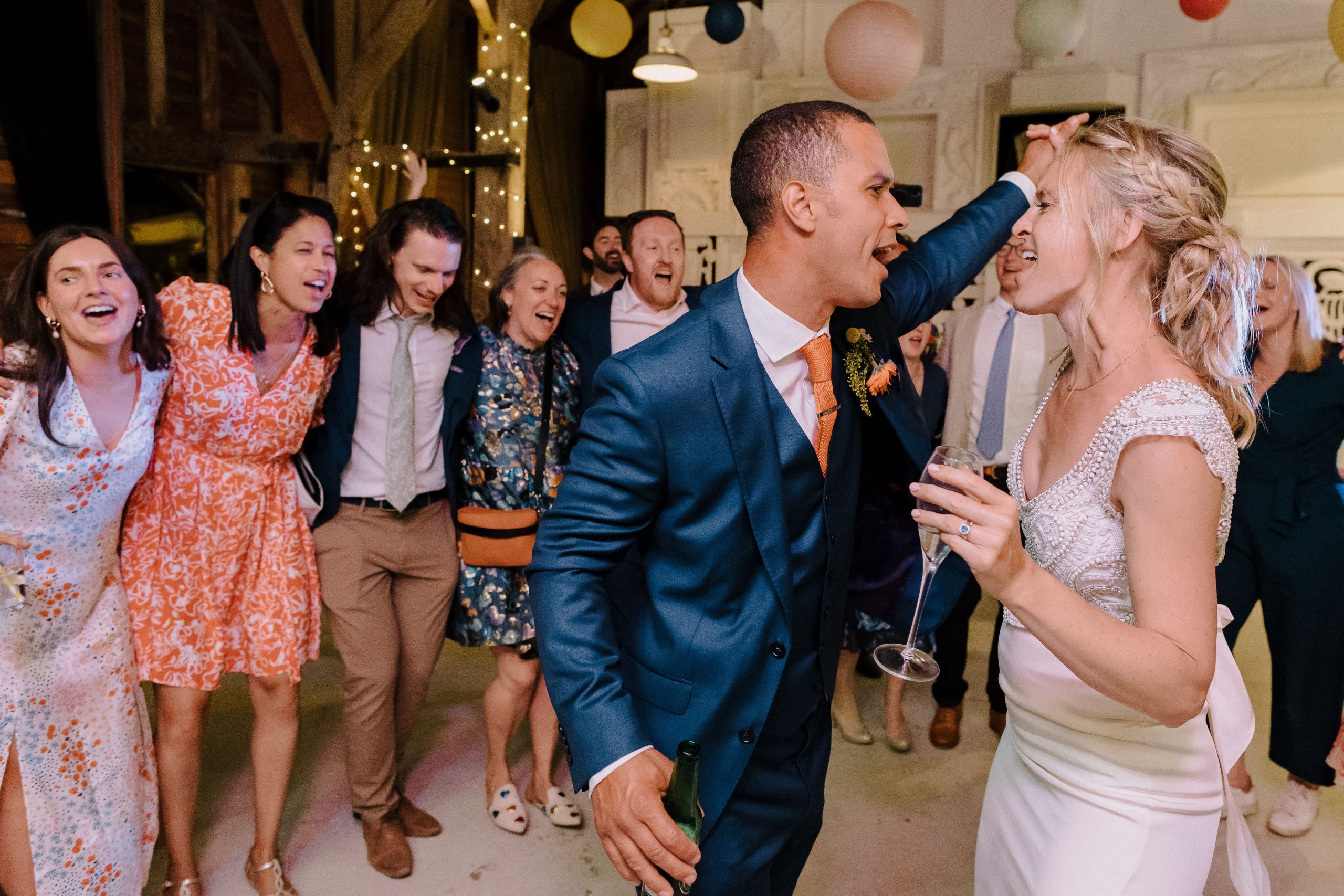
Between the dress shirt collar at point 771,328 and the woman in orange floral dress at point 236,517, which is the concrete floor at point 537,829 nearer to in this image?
the woman in orange floral dress at point 236,517

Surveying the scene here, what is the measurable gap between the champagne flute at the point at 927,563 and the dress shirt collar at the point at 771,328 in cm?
29

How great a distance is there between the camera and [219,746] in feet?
11.5

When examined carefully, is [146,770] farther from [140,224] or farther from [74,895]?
[140,224]

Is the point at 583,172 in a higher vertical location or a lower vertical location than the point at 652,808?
higher

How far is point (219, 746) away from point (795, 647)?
9.10ft

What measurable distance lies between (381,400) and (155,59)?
17.6 ft

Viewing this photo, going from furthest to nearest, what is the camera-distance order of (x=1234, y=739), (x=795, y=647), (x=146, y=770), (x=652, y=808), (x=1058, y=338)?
(x=1058, y=338) → (x=146, y=770) → (x=795, y=647) → (x=1234, y=739) → (x=652, y=808)

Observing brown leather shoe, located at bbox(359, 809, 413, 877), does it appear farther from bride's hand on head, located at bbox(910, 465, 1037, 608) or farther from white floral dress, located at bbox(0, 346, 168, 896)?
bride's hand on head, located at bbox(910, 465, 1037, 608)

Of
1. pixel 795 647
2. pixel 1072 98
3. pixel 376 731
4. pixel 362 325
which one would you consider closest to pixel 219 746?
pixel 376 731

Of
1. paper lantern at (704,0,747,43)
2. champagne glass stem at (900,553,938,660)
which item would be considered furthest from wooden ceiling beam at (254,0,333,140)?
champagne glass stem at (900,553,938,660)

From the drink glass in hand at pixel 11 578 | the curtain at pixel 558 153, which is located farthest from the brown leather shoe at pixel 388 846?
the curtain at pixel 558 153

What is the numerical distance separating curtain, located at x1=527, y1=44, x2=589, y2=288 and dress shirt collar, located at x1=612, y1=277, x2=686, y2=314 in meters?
7.16

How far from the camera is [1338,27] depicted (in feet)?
14.4

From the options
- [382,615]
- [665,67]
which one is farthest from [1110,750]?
[665,67]
